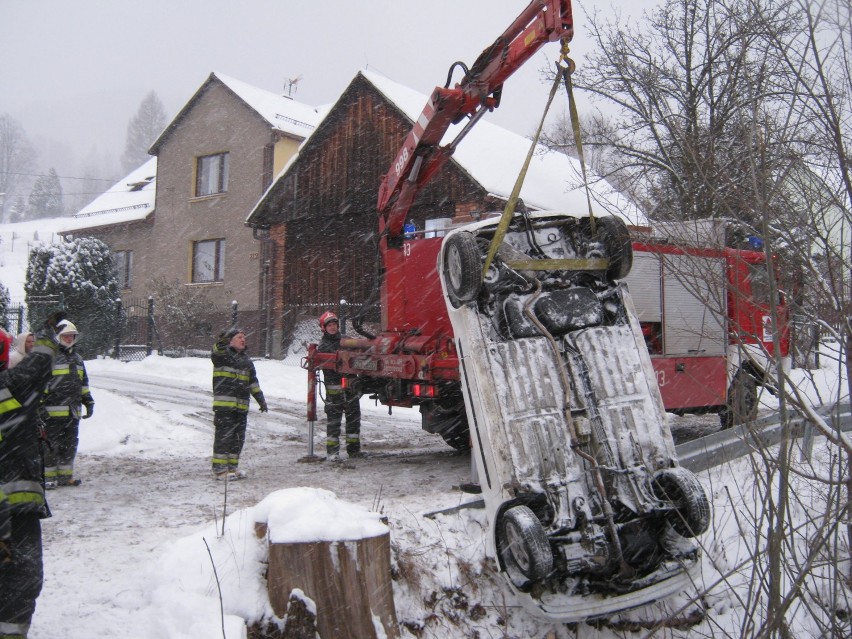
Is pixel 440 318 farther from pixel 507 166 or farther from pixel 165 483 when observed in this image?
pixel 507 166

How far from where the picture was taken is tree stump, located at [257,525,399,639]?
413cm

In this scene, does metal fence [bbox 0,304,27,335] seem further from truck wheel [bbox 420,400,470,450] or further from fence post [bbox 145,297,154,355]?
truck wheel [bbox 420,400,470,450]

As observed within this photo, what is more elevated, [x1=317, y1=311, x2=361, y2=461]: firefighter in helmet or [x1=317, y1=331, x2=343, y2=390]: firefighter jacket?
[x1=317, y1=331, x2=343, y2=390]: firefighter jacket

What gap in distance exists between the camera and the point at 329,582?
4.14m

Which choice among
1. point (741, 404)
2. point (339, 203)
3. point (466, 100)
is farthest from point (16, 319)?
point (741, 404)

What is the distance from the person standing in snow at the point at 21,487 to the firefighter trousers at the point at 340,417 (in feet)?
16.2

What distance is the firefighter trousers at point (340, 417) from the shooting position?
8.62 m

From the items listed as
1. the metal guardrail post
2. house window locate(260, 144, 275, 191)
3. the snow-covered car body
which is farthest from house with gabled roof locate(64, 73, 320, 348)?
the snow-covered car body

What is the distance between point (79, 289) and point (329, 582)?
662 inches

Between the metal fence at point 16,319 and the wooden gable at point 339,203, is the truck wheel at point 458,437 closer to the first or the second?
the wooden gable at point 339,203

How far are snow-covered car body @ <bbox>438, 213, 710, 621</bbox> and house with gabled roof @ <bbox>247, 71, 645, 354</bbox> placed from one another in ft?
40.6

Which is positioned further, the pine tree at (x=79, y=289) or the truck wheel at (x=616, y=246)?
the pine tree at (x=79, y=289)

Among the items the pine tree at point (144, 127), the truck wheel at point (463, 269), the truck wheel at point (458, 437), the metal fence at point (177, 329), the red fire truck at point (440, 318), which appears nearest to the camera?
the truck wheel at point (463, 269)

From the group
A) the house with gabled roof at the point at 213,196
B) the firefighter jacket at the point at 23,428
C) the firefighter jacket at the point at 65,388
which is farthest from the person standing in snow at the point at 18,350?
the house with gabled roof at the point at 213,196
